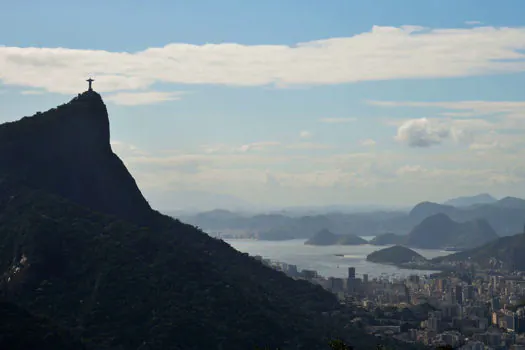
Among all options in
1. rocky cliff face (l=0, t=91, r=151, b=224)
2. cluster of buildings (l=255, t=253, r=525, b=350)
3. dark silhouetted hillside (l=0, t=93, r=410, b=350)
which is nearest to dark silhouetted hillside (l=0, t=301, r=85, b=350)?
dark silhouetted hillside (l=0, t=93, r=410, b=350)

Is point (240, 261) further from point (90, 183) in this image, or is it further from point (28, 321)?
point (28, 321)

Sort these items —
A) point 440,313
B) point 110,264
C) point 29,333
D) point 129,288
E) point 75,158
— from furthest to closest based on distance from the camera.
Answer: point 440,313, point 75,158, point 110,264, point 129,288, point 29,333

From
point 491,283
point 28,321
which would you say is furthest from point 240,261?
point 491,283

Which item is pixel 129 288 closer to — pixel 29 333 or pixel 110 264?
pixel 110 264

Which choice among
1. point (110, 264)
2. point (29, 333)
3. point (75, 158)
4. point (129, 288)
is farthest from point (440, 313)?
point (29, 333)

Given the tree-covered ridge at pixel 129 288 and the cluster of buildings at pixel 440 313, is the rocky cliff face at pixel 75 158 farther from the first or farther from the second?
the cluster of buildings at pixel 440 313

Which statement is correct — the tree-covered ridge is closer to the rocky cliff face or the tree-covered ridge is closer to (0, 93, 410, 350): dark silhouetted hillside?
(0, 93, 410, 350): dark silhouetted hillside

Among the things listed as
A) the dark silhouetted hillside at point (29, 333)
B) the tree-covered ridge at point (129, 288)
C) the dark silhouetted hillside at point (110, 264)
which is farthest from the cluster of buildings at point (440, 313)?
the dark silhouetted hillside at point (29, 333)
